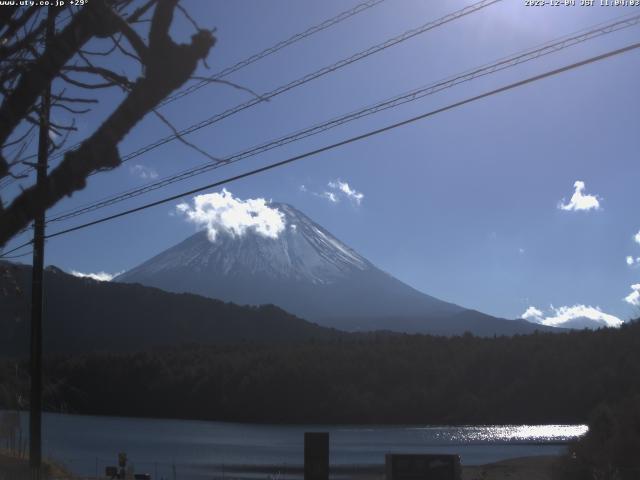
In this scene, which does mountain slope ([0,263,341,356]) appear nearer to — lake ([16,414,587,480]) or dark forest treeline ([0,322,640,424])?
dark forest treeline ([0,322,640,424])

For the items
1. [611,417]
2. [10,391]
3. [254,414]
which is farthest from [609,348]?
[10,391]

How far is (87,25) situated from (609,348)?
6744cm

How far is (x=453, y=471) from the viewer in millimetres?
14039

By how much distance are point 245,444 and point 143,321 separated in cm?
5271

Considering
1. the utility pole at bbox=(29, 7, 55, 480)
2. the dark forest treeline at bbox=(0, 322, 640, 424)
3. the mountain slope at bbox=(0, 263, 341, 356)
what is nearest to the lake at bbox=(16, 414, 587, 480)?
the dark forest treeline at bbox=(0, 322, 640, 424)

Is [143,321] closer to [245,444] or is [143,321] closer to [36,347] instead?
[245,444]

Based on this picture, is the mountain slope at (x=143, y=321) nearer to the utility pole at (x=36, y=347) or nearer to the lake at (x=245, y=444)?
the lake at (x=245, y=444)

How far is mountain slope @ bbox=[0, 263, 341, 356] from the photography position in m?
98.6

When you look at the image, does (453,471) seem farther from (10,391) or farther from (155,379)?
(155,379)

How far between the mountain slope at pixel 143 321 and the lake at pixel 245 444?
15363 millimetres

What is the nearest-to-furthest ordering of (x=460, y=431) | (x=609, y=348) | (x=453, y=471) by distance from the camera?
(x=453, y=471)
(x=609, y=348)
(x=460, y=431)

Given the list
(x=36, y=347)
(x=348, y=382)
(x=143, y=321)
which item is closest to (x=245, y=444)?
(x=348, y=382)

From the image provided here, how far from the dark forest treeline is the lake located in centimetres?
218

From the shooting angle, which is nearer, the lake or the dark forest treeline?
the lake
